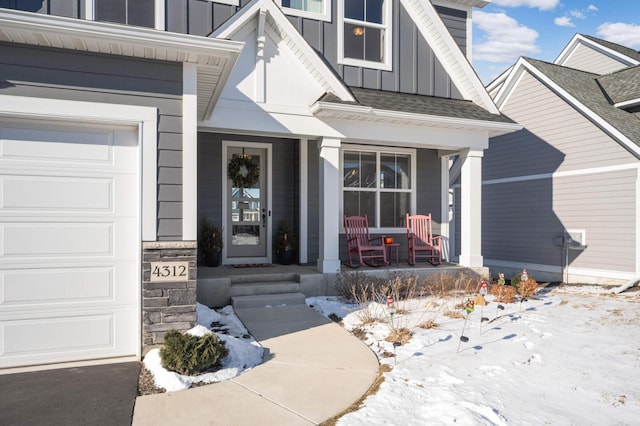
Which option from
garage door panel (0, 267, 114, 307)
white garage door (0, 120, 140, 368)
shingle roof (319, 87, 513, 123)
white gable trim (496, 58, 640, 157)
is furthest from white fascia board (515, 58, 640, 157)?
garage door panel (0, 267, 114, 307)

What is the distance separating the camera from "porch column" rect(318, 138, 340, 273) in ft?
23.4

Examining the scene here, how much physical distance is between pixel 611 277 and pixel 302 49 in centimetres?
832

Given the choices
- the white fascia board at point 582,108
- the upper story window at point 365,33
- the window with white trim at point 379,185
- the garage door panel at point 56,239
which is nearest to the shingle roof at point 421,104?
the upper story window at point 365,33

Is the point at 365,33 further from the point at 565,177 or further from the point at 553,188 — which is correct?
the point at 553,188

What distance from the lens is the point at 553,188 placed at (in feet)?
37.1

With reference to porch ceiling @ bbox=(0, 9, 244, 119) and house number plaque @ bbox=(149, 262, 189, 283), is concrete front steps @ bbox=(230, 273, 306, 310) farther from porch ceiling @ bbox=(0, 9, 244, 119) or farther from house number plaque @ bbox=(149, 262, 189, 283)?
porch ceiling @ bbox=(0, 9, 244, 119)

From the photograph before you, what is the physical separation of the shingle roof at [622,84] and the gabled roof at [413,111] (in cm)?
514

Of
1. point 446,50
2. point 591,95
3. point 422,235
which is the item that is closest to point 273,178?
point 422,235

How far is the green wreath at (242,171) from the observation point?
821cm

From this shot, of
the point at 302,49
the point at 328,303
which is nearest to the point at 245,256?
the point at 328,303

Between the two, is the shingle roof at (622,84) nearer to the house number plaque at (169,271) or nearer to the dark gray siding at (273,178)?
the dark gray siding at (273,178)

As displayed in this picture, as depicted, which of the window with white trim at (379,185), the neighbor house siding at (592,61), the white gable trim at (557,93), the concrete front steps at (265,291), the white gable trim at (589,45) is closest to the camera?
the concrete front steps at (265,291)

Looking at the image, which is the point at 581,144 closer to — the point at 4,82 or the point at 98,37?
the point at 98,37

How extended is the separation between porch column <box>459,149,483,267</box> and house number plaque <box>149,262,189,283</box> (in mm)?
5459
